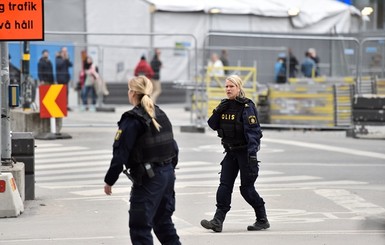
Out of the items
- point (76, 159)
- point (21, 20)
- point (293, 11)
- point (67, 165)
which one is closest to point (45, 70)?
point (76, 159)

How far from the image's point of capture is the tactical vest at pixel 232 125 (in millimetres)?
10508

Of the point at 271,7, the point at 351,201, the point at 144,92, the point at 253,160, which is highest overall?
the point at 271,7

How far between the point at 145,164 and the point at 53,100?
12853 mm

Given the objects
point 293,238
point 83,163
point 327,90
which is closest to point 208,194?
point 293,238

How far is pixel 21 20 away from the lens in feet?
39.7

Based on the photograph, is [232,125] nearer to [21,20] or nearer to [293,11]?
[21,20]

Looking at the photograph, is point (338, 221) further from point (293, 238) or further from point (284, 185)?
point (284, 185)

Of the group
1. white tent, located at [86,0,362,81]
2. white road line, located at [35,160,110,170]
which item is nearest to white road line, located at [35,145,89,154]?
white road line, located at [35,160,110,170]

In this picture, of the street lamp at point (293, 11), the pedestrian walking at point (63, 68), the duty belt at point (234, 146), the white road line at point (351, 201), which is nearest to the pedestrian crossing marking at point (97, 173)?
the white road line at point (351, 201)

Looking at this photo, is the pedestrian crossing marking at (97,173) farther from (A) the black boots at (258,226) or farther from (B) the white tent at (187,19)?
(B) the white tent at (187,19)

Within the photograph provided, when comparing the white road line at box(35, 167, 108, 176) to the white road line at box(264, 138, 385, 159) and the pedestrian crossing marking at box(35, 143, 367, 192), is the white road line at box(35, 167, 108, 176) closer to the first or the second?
the pedestrian crossing marking at box(35, 143, 367, 192)

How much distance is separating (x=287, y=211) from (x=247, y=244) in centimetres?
235

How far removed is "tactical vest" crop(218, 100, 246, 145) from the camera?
34.5ft

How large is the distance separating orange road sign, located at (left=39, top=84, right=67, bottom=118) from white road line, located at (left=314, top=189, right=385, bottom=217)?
799 centimetres
